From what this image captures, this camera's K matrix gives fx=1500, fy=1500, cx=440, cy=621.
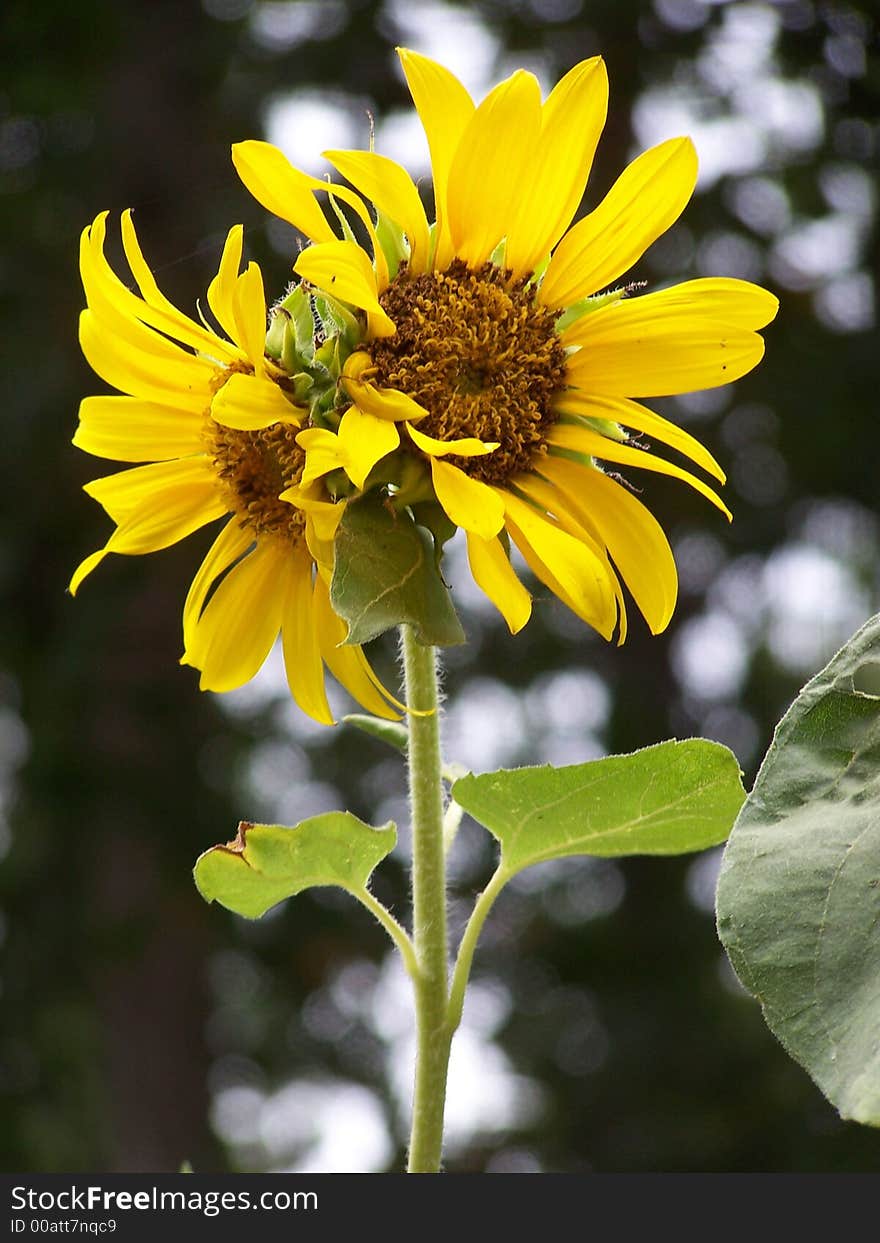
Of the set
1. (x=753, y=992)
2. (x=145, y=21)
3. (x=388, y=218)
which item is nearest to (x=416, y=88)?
(x=388, y=218)

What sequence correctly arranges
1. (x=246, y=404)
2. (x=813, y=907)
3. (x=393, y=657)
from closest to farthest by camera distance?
(x=813, y=907) → (x=246, y=404) → (x=393, y=657)

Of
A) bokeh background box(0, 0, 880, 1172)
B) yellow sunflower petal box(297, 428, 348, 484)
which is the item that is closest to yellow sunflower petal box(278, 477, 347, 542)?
yellow sunflower petal box(297, 428, 348, 484)

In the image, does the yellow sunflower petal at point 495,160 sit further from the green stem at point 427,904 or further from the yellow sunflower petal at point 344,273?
the green stem at point 427,904

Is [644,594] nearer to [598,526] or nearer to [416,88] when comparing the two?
[598,526]

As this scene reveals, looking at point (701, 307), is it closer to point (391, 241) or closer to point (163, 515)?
point (391, 241)

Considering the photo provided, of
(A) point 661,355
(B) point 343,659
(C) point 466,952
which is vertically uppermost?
(A) point 661,355

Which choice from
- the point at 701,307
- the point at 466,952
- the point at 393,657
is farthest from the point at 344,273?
the point at 393,657
